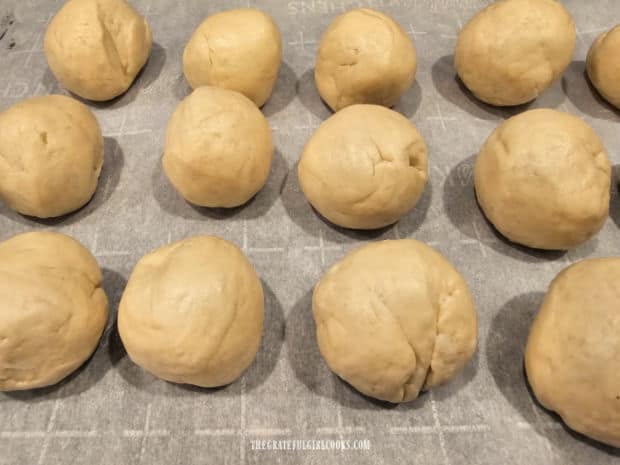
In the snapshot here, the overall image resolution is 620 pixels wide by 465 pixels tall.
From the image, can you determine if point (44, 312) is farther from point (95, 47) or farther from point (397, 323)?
point (95, 47)

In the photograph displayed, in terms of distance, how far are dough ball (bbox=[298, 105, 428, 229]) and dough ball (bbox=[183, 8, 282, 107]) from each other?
400 millimetres

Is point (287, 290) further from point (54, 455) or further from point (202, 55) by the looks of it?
point (202, 55)

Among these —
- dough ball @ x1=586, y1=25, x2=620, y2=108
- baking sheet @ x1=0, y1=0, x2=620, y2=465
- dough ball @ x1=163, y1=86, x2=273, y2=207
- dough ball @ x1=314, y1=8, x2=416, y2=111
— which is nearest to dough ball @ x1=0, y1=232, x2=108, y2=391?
baking sheet @ x1=0, y1=0, x2=620, y2=465

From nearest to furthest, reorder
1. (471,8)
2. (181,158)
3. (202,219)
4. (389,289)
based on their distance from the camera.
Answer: (389,289), (181,158), (202,219), (471,8)

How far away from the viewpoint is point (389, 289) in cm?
113

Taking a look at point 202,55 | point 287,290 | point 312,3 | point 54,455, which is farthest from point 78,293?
point 312,3

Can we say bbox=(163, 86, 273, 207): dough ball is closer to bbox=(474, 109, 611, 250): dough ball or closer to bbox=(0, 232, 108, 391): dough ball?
bbox=(0, 232, 108, 391): dough ball

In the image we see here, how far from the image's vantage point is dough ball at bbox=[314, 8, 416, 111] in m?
1.63

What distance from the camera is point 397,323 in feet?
3.66

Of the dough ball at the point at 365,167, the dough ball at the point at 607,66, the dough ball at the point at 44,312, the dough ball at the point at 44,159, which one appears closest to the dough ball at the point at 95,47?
the dough ball at the point at 44,159

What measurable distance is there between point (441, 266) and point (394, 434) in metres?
0.43

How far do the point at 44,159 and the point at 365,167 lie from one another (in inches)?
36.9

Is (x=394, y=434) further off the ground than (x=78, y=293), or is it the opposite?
(x=78, y=293)

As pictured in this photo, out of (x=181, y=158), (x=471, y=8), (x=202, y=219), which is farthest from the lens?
(x=471, y=8)
